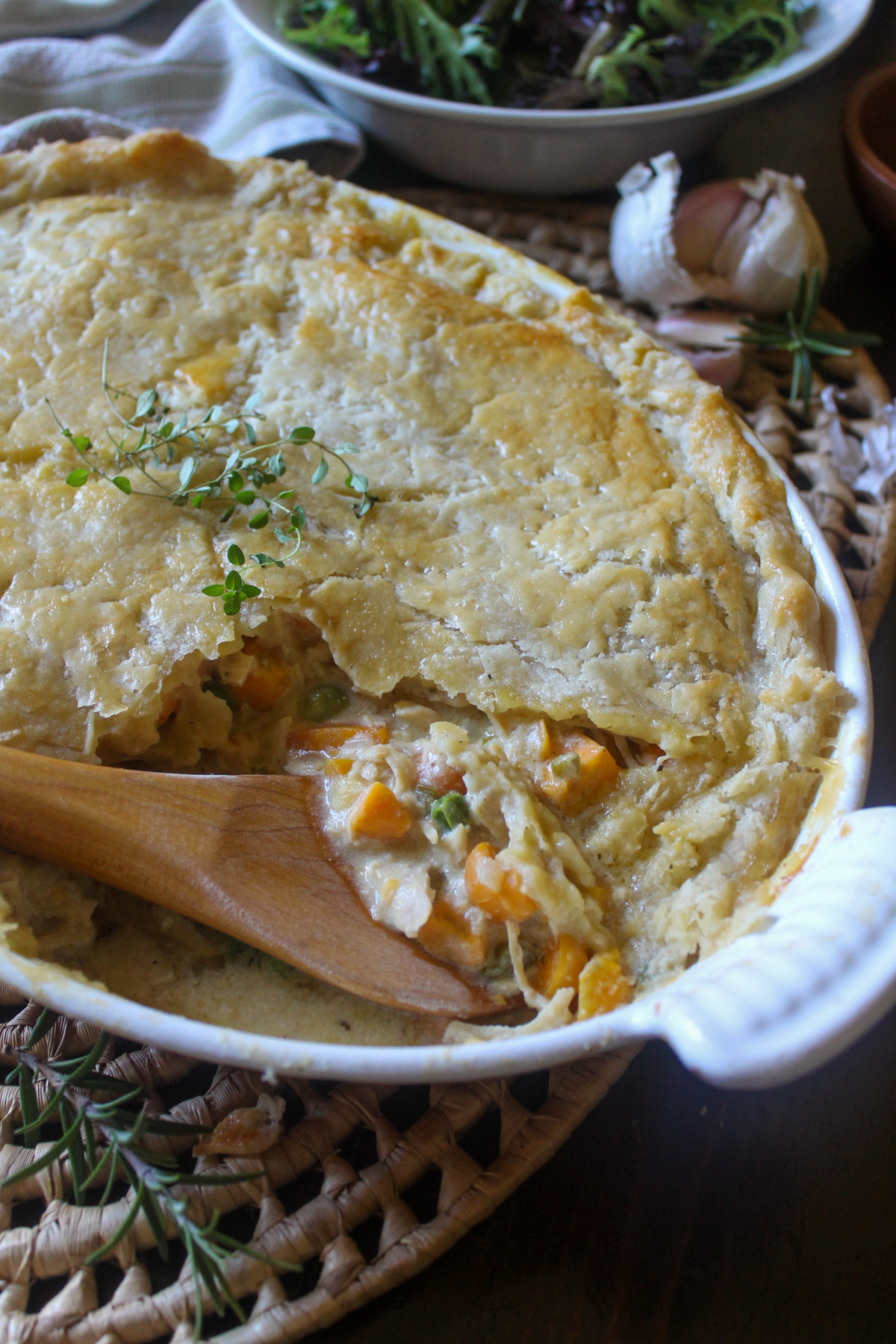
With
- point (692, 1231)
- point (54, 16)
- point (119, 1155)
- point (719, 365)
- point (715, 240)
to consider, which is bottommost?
point (692, 1231)

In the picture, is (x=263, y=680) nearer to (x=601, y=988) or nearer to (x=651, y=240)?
(x=601, y=988)

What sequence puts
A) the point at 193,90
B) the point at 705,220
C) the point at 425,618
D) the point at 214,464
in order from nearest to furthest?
the point at 425,618 < the point at 214,464 < the point at 705,220 < the point at 193,90

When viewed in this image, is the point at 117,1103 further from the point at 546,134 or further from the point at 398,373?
the point at 546,134

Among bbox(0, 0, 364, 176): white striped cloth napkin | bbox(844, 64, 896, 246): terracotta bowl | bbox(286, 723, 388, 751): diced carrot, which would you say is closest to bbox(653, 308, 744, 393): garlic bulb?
bbox(844, 64, 896, 246): terracotta bowl

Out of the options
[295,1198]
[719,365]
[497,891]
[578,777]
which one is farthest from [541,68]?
[295,1198]

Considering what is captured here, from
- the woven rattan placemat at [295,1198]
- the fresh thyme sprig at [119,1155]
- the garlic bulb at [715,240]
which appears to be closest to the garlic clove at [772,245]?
the garlic bulb at [715,240]

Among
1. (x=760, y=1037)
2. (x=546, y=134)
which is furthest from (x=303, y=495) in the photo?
(x=546, y=134)

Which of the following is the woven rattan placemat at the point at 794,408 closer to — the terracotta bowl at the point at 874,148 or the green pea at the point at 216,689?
the terracotta bowl at the point at 874,148
